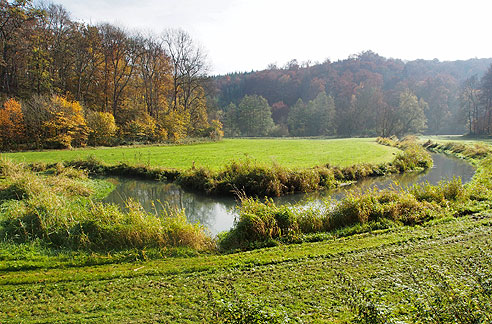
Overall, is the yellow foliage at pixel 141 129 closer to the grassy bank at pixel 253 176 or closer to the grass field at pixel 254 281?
the grassy bank at pixel 253 176

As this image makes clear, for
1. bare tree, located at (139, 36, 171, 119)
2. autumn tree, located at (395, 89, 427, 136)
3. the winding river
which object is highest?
bare tree, located at (139, 36, 171, 119)

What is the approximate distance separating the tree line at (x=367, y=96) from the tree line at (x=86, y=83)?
31.9 meters

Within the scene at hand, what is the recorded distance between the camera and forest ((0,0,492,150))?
3166cm

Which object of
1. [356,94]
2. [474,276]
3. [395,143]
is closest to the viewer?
[474,276]

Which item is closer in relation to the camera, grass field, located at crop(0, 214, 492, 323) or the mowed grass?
grass field, located at crop(0, 214, 492, 323)

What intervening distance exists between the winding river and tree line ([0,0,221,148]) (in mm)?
18399

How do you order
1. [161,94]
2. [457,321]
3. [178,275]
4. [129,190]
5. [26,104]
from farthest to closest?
[161,94] < [26,104] < [129,190] < [178,275] < [457,321]

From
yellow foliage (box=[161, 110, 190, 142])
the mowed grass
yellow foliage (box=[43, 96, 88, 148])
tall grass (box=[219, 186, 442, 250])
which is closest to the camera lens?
tall grass (box=[219, 186, 442, 250])

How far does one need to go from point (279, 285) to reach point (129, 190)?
1334cm

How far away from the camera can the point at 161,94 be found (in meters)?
54.0

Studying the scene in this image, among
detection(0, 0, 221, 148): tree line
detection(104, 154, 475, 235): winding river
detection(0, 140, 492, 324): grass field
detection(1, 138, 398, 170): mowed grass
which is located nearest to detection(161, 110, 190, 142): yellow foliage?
detection(0, 0, 221, 148): tree line

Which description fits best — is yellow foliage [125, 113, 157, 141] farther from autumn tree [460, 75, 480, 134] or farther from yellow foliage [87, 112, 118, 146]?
autumn tree [460, 75, 480, 134]

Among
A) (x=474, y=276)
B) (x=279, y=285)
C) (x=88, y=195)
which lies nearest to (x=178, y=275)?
(x=279, y=285)

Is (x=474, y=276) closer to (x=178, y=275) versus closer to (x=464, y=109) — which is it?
(x=178, y=275)
